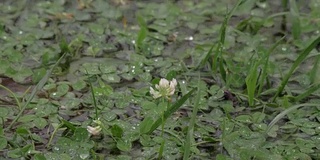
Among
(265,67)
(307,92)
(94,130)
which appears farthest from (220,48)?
(94,130)

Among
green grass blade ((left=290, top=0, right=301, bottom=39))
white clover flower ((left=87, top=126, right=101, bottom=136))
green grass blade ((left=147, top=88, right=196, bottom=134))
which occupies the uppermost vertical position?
green grass blade ((left=290, top=0, right=301, bottom=39))

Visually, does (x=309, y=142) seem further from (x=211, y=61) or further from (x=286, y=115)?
(x=211, y=61)

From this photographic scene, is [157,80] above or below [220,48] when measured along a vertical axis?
below

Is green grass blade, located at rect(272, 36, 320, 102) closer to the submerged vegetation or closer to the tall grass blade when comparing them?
the submerged vegetation

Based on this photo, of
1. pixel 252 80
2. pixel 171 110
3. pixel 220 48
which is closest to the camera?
pixel 171 110

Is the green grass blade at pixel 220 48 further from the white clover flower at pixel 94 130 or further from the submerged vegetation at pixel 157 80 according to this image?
the white clover flower at pixel 94 130

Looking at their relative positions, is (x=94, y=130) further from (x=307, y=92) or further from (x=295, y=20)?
(x=295, y=20)

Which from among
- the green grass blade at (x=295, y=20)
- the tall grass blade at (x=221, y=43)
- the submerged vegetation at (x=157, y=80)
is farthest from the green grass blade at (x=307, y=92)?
the green grass blade at (x=295, y=20)

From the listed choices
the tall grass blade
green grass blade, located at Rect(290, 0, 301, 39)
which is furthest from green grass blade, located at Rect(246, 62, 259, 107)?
green grass blade, located at Rect(290, 0, 301, 39)

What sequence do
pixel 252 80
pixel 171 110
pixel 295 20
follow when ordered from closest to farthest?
pixel 171 110, pixel 252 80, pixel 295 20
